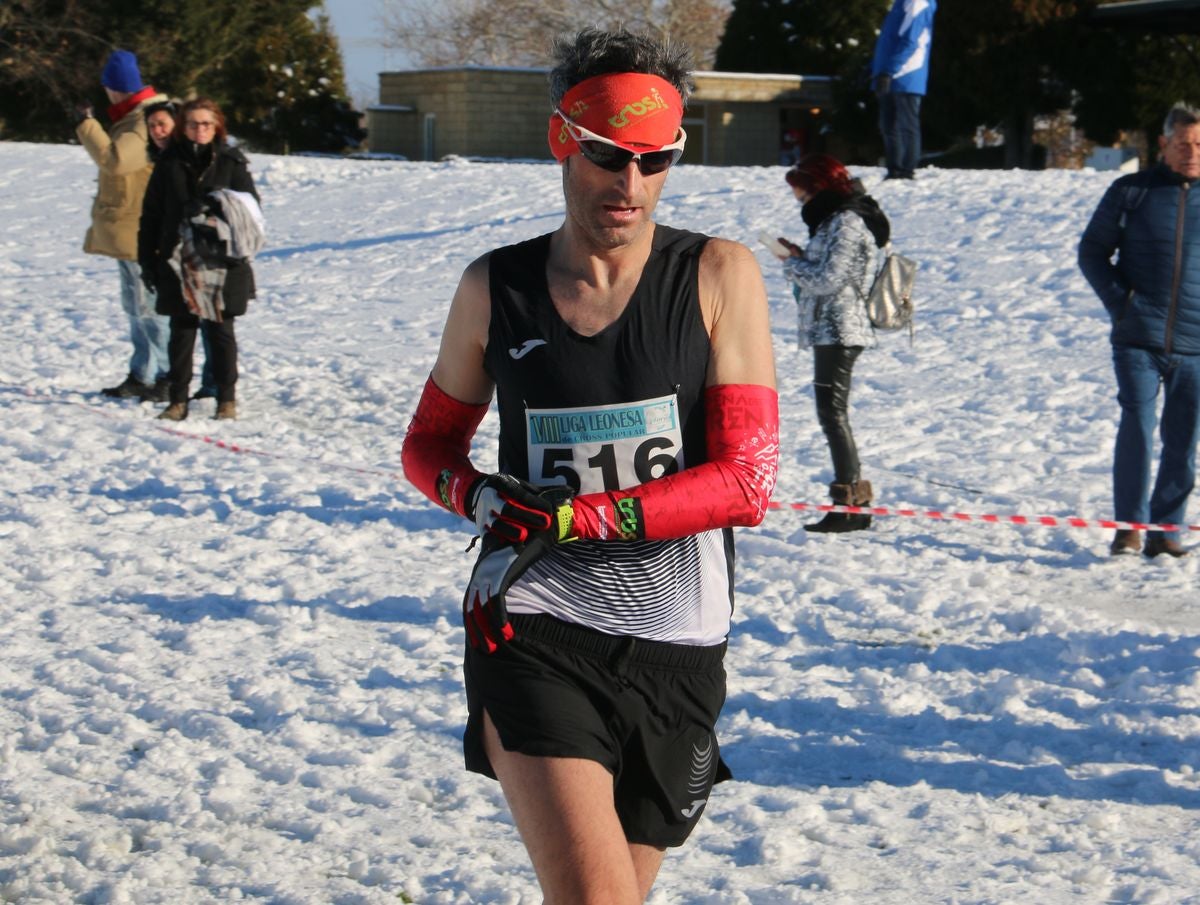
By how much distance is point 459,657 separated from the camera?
555 cm

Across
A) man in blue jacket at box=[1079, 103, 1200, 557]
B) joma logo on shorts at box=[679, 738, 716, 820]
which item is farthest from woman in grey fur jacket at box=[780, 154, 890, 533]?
joma logo on shorts at box=[679, 738, 716, 820]

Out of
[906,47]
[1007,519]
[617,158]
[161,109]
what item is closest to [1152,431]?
[1007,519]

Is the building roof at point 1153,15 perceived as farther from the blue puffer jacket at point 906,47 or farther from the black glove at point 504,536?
the black glove at point 504,536

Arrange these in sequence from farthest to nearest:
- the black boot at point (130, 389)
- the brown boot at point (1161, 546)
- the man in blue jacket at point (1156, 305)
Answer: the black boot at point (130, 389)
the brown boot at point (1161, 546)
the man in blue jacket at point (1156, 305)

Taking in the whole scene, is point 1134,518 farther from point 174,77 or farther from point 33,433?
point 174,77

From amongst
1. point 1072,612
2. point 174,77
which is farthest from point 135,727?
point 174,77

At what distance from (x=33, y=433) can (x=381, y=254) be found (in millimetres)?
6652

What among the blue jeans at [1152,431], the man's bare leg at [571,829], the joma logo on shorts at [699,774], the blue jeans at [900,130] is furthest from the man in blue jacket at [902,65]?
the man's bare leg at [571,829]

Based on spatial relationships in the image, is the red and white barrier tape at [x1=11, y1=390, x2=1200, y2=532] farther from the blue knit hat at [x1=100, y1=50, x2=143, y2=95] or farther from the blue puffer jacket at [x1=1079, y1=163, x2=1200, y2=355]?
the blue knit hat at [x1=100, y1=50, x2=143, y2=95]

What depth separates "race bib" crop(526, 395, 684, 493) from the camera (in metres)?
2.58

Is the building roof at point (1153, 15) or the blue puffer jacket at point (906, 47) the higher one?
the building roof at point (1153, 15)

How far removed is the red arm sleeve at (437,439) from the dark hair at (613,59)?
1.97 feet

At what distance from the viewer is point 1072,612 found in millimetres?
5953

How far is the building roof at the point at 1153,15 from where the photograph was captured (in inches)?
841
